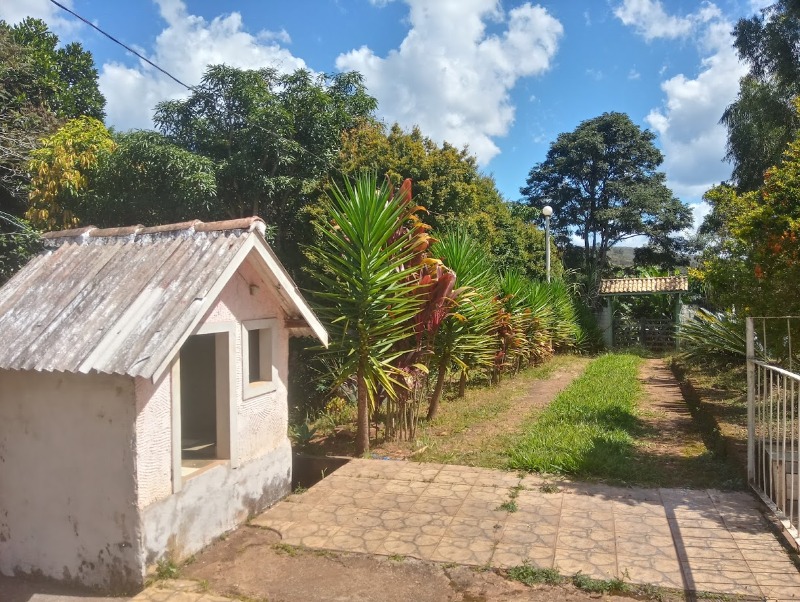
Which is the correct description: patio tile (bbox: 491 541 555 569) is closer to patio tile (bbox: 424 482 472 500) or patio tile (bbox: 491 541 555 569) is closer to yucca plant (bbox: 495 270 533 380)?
patio tile (bbox: 424 482 472 500)

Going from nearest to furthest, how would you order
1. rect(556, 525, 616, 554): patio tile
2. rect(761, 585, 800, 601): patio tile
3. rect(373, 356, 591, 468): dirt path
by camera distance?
1. rect(761, 585, 800, 601): patio tile
2. rect(556, 525, 616, 554): patio tile
3. rect(373, 356, 591, 468): dirt path

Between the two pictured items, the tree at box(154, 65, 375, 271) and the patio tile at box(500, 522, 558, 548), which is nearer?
the patio tile at box(500, 522, 558, 548)

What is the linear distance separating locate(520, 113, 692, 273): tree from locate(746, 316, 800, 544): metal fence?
78.4 feet

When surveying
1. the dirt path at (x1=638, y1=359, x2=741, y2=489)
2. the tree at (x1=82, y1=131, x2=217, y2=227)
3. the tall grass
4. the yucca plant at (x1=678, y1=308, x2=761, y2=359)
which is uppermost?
the tree at (x1=82, y1=131, x2=217, y2=227)

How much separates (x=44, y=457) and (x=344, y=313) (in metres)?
3.56

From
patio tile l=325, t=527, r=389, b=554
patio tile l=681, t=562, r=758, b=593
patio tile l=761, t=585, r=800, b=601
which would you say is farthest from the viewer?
patio tile l=325, t=527, r=389, b=554

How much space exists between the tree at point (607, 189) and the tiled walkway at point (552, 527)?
25506 mm

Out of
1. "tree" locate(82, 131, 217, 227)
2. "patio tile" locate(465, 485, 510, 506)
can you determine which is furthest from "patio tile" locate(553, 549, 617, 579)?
"tree" locate(82, 131, 217, 227)

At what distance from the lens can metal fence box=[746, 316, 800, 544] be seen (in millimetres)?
5129

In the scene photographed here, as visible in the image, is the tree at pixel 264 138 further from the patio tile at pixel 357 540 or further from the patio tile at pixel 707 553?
the patio tile at pixel 707 553

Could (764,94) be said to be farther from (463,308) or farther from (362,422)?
(362,422)

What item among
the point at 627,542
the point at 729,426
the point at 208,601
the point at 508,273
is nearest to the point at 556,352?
the point at 508,273

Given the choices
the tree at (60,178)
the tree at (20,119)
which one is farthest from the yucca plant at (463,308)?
the tree at (20,119)

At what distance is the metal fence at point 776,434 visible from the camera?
5.13 metres
